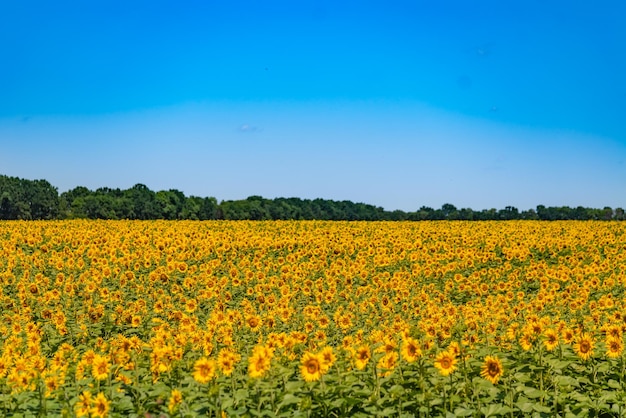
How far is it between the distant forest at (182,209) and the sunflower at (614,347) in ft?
175

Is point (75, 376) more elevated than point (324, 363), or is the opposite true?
point (324, 363)

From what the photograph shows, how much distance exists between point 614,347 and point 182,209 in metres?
64.3

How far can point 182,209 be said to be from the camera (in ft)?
227

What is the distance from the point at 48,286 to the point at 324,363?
42.3 feet

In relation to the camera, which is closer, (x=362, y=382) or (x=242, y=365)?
(x=362, y=382)

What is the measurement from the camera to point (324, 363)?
5.79 meters

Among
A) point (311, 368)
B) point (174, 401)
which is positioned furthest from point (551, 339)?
point (174, 401)

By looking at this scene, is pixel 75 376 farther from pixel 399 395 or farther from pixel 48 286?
pixel 48 286

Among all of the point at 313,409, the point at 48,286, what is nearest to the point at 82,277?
the point at 48,286

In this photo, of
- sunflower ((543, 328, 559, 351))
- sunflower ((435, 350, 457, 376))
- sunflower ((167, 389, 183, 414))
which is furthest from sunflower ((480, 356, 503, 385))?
sunflower ((167, 389, 183, 414))

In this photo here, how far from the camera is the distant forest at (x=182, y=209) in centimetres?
6144

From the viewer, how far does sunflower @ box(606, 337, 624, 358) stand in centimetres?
705

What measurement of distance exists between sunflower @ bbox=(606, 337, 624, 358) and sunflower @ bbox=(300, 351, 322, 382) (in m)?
3.37

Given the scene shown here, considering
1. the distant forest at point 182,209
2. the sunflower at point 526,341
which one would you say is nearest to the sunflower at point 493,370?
the sunflower at point 526,341
